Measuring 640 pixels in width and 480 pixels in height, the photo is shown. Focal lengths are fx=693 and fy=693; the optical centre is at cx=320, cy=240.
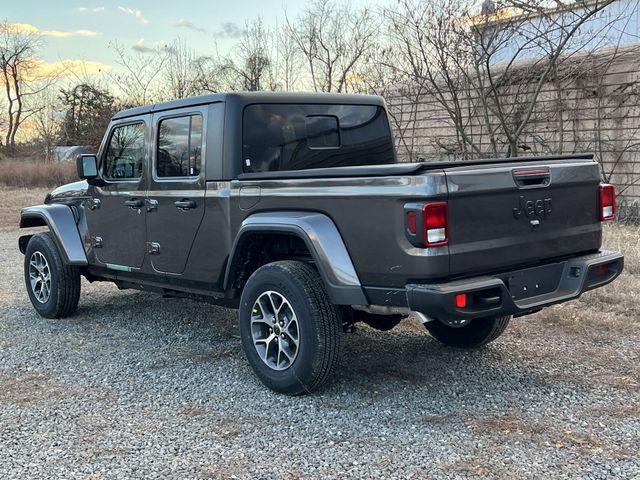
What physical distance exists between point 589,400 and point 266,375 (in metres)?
1.95

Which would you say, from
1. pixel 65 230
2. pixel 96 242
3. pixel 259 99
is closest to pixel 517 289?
pixel 259 99

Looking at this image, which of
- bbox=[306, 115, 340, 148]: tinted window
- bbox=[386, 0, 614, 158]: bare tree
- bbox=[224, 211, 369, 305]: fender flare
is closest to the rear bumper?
bbox=[224, 211, 369, 305]: fender flare

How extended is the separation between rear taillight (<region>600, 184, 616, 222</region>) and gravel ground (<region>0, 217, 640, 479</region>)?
1034 mm

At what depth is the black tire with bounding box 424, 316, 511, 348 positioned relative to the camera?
4.94 metres

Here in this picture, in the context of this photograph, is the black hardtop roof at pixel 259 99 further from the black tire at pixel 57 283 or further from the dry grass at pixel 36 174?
the dry grass at pixel 36 174

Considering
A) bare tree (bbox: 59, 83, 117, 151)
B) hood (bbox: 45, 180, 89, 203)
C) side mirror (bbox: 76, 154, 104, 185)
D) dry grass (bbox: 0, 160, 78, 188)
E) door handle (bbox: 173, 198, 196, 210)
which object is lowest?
door handle (bbox: 173, 198, 196, 210)

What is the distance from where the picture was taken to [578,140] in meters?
11.6

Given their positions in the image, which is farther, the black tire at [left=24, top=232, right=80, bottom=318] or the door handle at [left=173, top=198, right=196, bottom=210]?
the black tire at [left=24, top=232, right=80, bottom=318]

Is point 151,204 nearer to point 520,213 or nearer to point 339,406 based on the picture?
point 339,406

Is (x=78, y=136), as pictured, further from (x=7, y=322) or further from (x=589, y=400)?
(x=589, y=400)

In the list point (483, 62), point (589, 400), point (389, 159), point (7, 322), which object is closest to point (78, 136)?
point (483, 62)

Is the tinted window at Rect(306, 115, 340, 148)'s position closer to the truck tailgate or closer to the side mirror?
the truck tailgate

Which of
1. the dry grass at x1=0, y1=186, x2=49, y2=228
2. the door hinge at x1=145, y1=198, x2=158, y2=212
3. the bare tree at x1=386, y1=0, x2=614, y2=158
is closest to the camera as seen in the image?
the door hinge at x1=145, y1=198, x2=158, y2=212

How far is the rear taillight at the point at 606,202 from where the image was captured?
4488 mm
